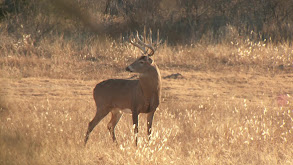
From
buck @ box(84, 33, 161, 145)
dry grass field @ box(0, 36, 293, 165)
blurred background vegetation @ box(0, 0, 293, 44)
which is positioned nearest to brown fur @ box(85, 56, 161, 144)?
buck @ box(84, 33, 161, 145)

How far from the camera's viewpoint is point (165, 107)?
8.20 metres

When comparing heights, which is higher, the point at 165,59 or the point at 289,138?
the point at 165,59

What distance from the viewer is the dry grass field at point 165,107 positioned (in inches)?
184

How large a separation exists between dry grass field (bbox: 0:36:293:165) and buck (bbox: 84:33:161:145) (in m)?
0.35

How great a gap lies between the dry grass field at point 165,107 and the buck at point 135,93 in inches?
13.8

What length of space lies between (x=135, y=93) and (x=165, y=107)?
272 cm

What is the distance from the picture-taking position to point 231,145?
5672mm

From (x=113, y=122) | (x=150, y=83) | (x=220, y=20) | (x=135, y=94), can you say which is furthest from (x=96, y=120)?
(x=220, y=20)

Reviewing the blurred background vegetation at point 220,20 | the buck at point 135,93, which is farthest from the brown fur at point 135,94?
the blurred background vegetation at point 220,20

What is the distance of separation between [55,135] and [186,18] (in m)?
14.7

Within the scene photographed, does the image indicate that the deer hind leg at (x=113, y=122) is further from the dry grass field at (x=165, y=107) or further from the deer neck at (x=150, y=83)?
the deer neck at (x=150, y=83)

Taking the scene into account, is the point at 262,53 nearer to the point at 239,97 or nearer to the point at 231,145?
the point at 239,97

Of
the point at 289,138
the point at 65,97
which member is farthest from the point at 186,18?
the point at 289,138

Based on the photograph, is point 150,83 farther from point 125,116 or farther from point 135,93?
point 125,116
